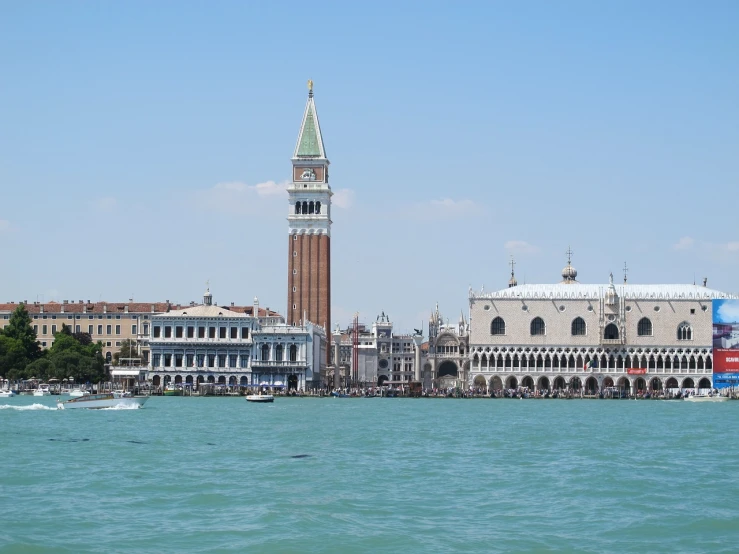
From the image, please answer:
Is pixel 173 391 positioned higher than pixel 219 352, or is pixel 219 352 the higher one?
pixel 219 352

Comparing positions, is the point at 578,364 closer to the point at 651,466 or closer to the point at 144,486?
the point at 651,466

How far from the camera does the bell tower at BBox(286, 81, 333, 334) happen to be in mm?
108188

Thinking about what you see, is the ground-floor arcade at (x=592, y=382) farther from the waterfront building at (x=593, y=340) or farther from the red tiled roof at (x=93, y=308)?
the red tiled roof at (x=93, y=308)

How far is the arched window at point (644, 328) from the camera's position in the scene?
335 feet

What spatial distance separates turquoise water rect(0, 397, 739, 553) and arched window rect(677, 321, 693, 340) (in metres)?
52.4

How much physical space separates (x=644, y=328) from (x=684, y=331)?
3.19 meters

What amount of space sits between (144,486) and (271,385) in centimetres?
7224

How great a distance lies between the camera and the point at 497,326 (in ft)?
338

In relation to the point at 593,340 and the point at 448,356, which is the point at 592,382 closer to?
the point at 593,340

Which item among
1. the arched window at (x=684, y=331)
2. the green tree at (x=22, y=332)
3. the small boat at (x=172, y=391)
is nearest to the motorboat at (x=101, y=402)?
the small boat at (x=172, y=391)

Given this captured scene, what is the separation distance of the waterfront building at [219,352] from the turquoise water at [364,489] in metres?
50.3

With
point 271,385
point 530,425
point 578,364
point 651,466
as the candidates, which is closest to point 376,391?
point 271,385


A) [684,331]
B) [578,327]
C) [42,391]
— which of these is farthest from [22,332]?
[684,331]

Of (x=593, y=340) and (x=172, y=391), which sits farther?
A: (x=593, y=340)
